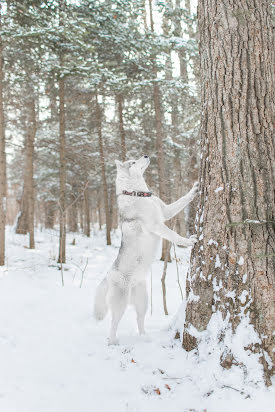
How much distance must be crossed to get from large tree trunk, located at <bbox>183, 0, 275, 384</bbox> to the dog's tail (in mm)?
1183

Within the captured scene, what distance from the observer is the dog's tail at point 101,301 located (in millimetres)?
3459

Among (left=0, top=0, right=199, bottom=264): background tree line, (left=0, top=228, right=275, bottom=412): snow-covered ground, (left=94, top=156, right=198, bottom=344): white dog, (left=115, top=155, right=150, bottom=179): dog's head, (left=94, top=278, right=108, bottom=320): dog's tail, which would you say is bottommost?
(left=0, top=228, right=275, bottom=412): snow-covered ground

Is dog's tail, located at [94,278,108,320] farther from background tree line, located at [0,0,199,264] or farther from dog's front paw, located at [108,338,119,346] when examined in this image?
background tree line, located at [0,0,199,264]

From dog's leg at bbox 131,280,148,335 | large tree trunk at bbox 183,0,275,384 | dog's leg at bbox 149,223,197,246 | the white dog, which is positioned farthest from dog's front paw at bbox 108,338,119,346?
dog's leg at bbox 149,223,197,246

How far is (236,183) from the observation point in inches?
96.4

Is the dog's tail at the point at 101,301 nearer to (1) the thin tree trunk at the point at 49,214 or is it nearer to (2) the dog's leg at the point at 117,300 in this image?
(2) the dog's leg at the point at 117,300

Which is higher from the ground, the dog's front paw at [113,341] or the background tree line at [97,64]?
the background tree line at [97,64]

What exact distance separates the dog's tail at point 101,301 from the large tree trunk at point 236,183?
1.18 meters

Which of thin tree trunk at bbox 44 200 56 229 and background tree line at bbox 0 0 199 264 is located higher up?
background tree line at bbox 0 0 199 264

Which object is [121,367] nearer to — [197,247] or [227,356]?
[227,356]

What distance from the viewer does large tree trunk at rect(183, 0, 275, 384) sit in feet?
7.45

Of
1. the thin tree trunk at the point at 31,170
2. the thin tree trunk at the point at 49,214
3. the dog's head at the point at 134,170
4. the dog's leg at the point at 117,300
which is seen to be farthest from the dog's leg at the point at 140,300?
the thin tree trunk at the point at 49,214

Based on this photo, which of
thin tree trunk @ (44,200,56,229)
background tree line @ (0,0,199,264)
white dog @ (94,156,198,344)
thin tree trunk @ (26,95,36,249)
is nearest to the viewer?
white dog @ (94,156,198,344)

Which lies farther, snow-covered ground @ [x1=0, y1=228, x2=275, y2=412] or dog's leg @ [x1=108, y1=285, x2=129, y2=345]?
dog's leg @ [x1=108, y1=285, x2=129, y2=345]
